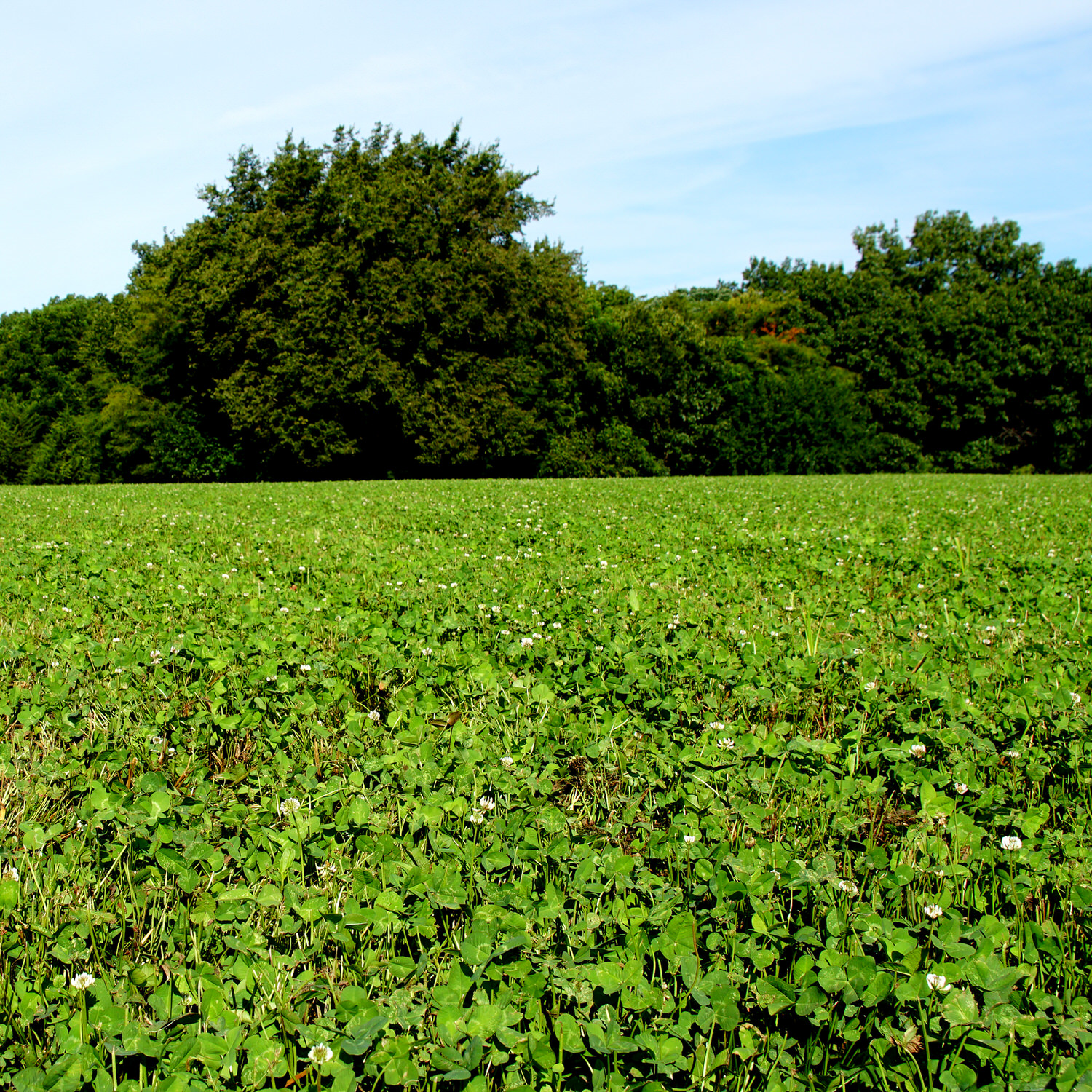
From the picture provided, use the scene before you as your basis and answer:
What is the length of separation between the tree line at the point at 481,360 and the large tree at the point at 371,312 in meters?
0.09

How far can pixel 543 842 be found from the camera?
7.72ft

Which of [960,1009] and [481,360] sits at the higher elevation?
[481,360]

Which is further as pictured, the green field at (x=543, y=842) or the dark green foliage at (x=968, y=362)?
the dark green foliage at (x=968, y=362)

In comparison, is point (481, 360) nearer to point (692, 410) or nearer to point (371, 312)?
point (371, 312)

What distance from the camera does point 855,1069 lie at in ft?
5.32

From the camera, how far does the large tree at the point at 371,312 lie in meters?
28.1

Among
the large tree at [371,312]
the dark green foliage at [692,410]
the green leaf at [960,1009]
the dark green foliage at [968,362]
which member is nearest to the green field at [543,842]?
the green leaf at [960,1009]

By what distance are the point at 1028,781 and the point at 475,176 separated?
31345 millimetres

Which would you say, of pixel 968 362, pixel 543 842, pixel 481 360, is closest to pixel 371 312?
pixel 481 360

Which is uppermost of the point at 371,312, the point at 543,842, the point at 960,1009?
the point at 371,312

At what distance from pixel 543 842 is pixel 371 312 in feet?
92.2

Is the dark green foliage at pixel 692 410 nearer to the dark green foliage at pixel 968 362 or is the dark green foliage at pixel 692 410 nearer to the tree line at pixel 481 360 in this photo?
the tree line at pixel 481 360

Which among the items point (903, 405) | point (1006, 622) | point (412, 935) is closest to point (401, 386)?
point (903, 405)

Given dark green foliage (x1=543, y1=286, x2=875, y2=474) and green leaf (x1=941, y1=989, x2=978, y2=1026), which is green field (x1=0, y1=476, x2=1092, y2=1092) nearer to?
green leaf (x1=941, y1=989, x2=978, y2=1026)
